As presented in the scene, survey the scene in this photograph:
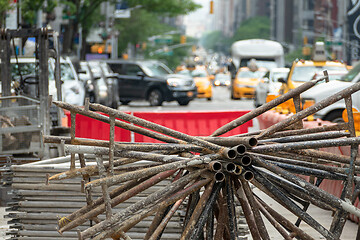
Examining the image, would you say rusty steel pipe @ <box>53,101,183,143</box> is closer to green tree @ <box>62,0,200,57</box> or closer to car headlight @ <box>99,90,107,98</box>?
car headlight @ <box>99,90,107,98</box>

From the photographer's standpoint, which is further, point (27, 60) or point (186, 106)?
point (186, 106)

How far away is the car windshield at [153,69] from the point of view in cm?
3294

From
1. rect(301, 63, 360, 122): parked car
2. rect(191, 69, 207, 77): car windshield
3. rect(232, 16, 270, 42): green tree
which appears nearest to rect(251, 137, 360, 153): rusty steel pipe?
rect(301, 63, 360, 122): parked car

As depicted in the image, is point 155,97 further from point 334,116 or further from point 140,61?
point 334,116

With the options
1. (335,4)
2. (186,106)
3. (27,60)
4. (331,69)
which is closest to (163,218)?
(27,60)

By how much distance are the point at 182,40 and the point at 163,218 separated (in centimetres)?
10299

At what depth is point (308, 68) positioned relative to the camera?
21047 mm

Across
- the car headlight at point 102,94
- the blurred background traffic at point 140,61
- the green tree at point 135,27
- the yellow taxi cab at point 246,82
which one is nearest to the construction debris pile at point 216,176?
the blurred background traffic at point 140,61

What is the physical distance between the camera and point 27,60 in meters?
18.0

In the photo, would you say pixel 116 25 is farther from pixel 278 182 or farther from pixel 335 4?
pixel 278 182

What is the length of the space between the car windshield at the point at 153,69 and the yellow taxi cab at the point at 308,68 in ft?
39.6

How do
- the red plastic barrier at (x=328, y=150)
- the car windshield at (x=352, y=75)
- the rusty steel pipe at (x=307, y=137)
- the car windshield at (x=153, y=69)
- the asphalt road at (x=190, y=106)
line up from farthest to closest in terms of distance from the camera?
1. the car windshield at (x=153, y=69)
2. the asphalt road at (x=190, y=106)
3. the car windshield at (x=352, y=75)
4. the red plastic barrier at (x=328, y=150)
5. the rusty steel pipe at (x=307, y=137)

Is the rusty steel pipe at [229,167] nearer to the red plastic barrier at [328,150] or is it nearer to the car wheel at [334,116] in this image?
the red plastic barrier at [328,150]

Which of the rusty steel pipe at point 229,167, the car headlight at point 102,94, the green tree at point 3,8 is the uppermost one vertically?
the green tree at point 3,8
